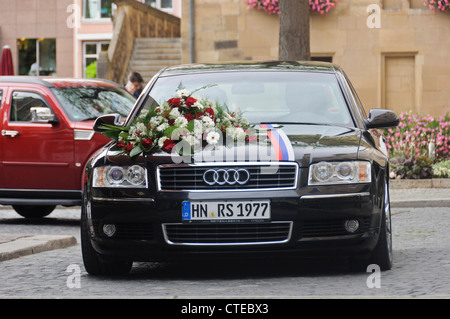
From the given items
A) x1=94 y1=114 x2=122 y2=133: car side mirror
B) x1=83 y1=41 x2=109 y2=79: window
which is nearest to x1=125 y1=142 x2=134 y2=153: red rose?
x1=94 y1=114 x2=122 y2=133: car side mirror

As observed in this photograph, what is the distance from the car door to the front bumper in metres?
6.03

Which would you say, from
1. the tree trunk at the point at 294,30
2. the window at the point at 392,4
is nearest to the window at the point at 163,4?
the window at the point at 392,4

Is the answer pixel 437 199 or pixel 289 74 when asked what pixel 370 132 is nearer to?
pixel 289 74

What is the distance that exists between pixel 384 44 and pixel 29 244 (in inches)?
737

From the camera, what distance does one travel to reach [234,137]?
7766mm

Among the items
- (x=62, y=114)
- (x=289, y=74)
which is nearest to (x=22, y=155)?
(x=62, y=114)

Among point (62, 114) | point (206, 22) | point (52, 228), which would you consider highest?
point (206, 22)

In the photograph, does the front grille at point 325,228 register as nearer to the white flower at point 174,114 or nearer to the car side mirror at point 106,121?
the white flower at point 174,114

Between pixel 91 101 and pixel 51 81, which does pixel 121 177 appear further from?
pixel 51 81

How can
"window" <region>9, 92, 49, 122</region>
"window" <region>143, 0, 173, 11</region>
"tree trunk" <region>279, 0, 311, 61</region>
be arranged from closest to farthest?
"window" <region>9, 92, 49, 122</region>, "tree trunk" <region>279, 0, 311, 61</region>, "window" <region>143, 0, 173, 11</region>

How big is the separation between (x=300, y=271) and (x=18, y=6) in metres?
47.5

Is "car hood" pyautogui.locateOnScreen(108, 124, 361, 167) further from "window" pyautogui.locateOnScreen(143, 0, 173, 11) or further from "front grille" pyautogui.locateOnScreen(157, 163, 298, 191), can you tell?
"window" pyautogui.locateOnScreen(143, 0, 173, 11)

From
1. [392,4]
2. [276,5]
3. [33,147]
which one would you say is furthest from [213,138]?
[392,4]

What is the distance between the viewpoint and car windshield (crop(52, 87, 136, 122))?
45.6 ft
